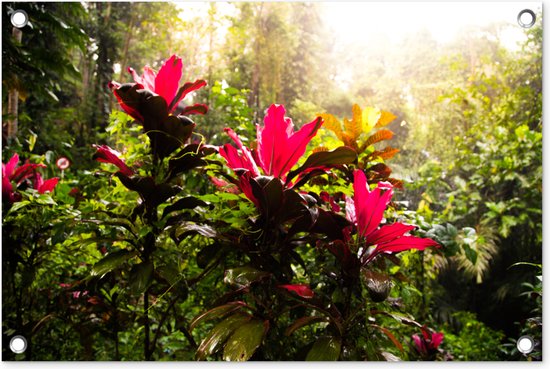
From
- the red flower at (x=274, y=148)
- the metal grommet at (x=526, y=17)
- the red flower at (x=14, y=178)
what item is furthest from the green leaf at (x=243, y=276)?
the metal grommet at (x=526, y=17)

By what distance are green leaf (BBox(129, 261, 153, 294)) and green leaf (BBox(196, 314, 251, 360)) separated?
17cm

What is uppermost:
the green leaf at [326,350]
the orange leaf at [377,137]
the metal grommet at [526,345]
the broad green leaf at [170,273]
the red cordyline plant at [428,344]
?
the orange leaf at [377,137]

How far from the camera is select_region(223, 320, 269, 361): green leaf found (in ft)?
2.17

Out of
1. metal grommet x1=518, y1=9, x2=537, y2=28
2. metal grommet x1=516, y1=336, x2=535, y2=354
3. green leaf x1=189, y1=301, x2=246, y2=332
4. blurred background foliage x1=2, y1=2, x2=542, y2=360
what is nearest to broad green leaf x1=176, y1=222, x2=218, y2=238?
green leaf x1=189, y1=301, x2=246, y2=332

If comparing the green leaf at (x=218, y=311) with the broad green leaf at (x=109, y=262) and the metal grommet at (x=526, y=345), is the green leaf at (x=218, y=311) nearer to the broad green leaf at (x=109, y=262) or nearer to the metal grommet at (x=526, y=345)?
the broad green leaf at (x=109, y=262)

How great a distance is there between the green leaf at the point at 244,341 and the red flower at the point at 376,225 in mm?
237

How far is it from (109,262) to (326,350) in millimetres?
453

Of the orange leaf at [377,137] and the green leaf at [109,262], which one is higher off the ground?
the orange leaf at [377,137]

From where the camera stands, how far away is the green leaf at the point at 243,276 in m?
0.69

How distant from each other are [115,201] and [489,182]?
212 centimetres

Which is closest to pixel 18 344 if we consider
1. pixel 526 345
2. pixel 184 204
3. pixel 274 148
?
pixel 184 204

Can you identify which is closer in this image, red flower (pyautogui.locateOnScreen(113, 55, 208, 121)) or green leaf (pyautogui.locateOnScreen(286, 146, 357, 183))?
green leaf (pyautogui.locateOnScreen(286, 146, 357, 183))

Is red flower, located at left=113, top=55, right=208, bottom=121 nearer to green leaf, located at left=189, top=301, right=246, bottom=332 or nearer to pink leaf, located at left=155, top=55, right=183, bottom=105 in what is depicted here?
pink leaf, located at left=155, top=55, right=183, bottom=105

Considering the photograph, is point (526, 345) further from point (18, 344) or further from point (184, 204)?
point (18, 344)
